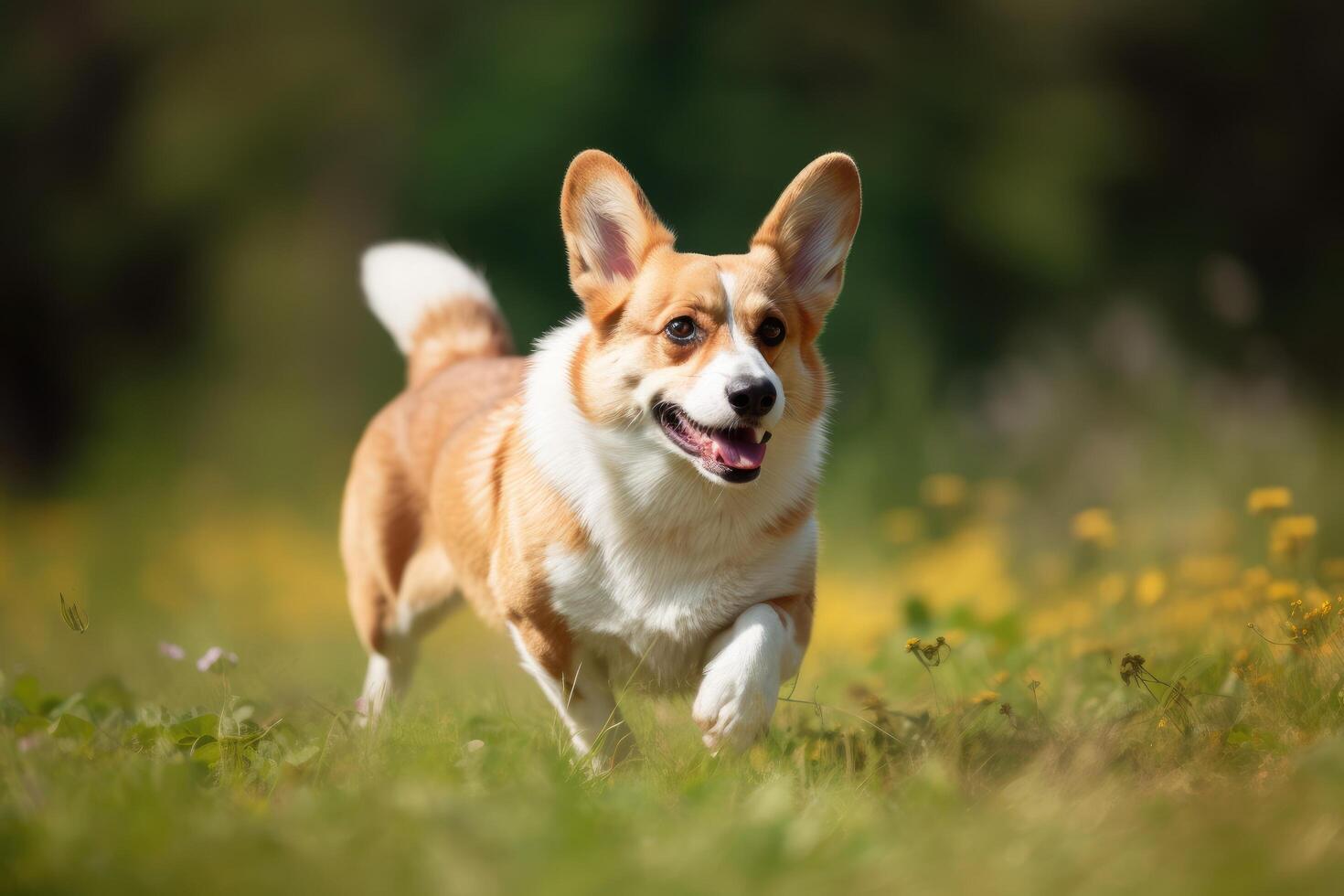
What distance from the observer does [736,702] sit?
102 inches

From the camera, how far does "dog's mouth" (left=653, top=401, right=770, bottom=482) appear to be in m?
2.76

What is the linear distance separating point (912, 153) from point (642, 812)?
21.2ft

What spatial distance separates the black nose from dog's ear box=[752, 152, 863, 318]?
23.1 inches

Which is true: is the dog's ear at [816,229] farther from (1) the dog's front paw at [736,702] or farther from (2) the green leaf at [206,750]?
(2) the green leaf at [206,750]

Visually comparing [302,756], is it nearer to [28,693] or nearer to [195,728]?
[195,728]

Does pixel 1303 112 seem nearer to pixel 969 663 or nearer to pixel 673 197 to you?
pixel 673 197

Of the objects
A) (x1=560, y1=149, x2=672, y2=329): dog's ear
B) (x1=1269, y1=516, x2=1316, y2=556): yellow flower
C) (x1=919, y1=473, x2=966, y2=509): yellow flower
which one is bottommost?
(x1=919, y1=473, x2=966, y2=509): yellow flower

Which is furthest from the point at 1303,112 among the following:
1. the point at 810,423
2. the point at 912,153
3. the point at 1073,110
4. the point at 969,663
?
the point at 810,423

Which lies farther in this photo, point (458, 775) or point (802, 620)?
point (802, 620)

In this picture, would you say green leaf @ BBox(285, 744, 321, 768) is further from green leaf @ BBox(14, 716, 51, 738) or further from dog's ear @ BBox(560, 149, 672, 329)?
dog's ear @ BBox(560, 149, 672, 329)

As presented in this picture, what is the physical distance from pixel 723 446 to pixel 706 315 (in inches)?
12.4

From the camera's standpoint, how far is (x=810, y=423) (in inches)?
120

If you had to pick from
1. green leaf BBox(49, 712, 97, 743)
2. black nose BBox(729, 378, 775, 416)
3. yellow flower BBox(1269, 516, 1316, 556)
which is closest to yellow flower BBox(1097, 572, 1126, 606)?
yellow flower BBox(1269, 516, 1316, 556)

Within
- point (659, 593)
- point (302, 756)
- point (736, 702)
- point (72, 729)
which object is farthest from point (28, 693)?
point (736, 702)
